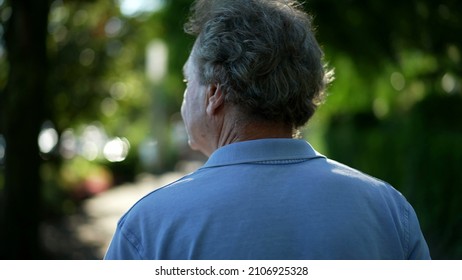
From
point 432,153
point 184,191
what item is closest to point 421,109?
point 432,153

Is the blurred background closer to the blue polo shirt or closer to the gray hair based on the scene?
the gray hair

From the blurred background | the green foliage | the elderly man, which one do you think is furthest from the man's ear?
the green foliage

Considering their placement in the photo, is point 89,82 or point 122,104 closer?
point 89,82

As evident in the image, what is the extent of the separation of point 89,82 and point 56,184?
277cm

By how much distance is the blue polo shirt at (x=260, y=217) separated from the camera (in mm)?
1333

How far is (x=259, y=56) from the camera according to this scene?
1.45m

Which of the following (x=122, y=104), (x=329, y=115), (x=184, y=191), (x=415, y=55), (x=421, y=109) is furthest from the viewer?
(x=122, y=104)

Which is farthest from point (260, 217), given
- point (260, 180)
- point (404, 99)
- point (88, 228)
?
point (88, 228)

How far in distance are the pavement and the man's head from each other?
614 centimetres

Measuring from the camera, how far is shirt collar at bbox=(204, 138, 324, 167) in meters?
1.43

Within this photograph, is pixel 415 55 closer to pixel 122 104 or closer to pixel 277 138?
pixel 277 138

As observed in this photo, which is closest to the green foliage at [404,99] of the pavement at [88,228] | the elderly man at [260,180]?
the elderly man at [260,180]

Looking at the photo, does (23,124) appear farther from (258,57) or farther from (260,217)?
(260,217)

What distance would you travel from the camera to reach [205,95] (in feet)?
5.06
